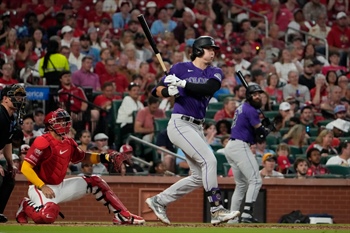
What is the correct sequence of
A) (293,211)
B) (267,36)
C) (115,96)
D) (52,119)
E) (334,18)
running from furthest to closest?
(334,18), (267,36), (115,96), (293,211), (52,119)

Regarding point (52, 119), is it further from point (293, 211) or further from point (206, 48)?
point (293, 211)

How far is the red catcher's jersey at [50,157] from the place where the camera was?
1359 cm

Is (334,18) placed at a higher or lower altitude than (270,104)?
higher

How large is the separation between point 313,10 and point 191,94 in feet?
42.6

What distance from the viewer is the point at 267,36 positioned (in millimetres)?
24938

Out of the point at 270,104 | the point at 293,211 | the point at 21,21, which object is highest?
the point at 21,21

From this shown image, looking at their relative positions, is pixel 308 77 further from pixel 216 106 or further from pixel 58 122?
pixel 58 122

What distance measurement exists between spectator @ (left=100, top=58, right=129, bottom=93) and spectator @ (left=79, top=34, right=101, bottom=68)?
64 cm

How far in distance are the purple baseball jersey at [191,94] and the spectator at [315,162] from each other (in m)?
5.03

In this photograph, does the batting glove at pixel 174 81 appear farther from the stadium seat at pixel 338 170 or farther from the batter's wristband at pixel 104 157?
the stadium seat at pixel 338 170

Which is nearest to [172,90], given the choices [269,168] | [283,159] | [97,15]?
[269,168]

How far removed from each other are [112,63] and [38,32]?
1589 millimetres

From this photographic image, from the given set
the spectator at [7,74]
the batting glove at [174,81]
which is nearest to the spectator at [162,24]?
the spectator at [7,74]

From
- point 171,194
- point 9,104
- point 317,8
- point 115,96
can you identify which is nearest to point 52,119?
point 9,104
